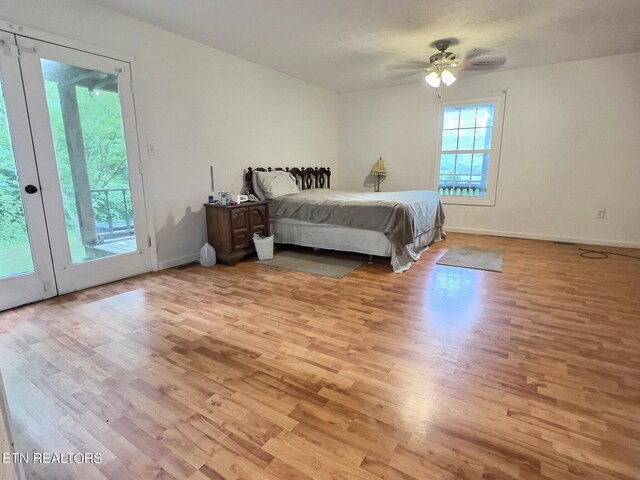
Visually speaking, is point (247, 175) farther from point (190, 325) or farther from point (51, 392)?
point (51, 392)

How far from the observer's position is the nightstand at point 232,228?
12.1 feet

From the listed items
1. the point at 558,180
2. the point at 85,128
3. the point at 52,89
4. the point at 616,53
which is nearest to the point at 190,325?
the point at 85,128

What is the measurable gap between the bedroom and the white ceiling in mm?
33

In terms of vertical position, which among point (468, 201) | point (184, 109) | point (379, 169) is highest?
point (184, 109)

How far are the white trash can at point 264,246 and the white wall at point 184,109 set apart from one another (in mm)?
704

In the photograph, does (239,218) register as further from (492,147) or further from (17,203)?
(492,147)

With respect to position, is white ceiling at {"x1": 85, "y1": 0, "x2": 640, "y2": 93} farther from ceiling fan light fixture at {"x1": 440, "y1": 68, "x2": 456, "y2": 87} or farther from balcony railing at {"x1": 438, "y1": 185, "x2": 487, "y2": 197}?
balcony railing at {"x1": 438, "y1": 185, "x2": 487, "y2": 197}

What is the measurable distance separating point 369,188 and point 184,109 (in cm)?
360

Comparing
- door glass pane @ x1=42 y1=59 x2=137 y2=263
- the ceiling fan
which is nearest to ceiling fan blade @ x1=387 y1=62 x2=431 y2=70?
the ceiling fan

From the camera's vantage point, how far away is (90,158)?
2949 mm

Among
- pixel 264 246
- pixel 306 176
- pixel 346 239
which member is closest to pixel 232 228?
pixel 264 246

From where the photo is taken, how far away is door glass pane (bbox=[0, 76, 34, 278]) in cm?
245

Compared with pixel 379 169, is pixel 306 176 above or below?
below

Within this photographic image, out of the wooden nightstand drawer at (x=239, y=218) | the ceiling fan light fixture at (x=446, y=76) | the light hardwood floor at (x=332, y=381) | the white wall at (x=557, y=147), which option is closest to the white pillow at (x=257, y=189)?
the wooden nightstand drawer at (x=239, y=218)
